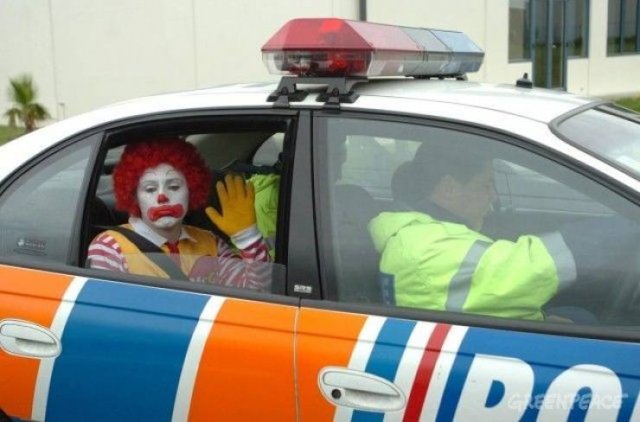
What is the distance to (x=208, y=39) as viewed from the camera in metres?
16.9

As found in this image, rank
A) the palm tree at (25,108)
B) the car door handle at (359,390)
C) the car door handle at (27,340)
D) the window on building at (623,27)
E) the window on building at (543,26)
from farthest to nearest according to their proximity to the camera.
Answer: the window on building at (623,27) → the window on building at (543,26) → the palm tree at (25,108) → the car door handle at (27,340) → the car door handle at (359,390)

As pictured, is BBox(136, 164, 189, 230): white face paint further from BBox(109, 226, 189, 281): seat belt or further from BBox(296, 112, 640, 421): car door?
BBox(296, 112, 640, 421): car door

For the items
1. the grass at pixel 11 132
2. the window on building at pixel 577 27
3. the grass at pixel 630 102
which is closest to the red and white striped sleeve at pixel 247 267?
the grass at pixel 11 132

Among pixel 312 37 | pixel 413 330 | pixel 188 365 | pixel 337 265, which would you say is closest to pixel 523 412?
pixel 413 330

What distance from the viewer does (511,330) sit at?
6.65 ft

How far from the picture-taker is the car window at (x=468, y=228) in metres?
2.08

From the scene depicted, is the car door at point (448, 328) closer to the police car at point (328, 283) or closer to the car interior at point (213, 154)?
the police car at point (328, 283)

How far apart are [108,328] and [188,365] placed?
277mm

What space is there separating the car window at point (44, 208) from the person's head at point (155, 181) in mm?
198

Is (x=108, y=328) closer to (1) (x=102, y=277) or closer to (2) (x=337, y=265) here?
(1) (x=102, y=277)

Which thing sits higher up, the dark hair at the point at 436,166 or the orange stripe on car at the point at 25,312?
the dark hair at the point at 436,166

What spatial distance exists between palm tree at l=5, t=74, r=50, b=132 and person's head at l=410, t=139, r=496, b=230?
1578 cm

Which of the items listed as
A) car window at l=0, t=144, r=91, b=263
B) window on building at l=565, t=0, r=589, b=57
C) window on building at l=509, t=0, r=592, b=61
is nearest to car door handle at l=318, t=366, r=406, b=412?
car window at l=0, t=144, r=91, b=263

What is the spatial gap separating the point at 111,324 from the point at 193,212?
0.71m
